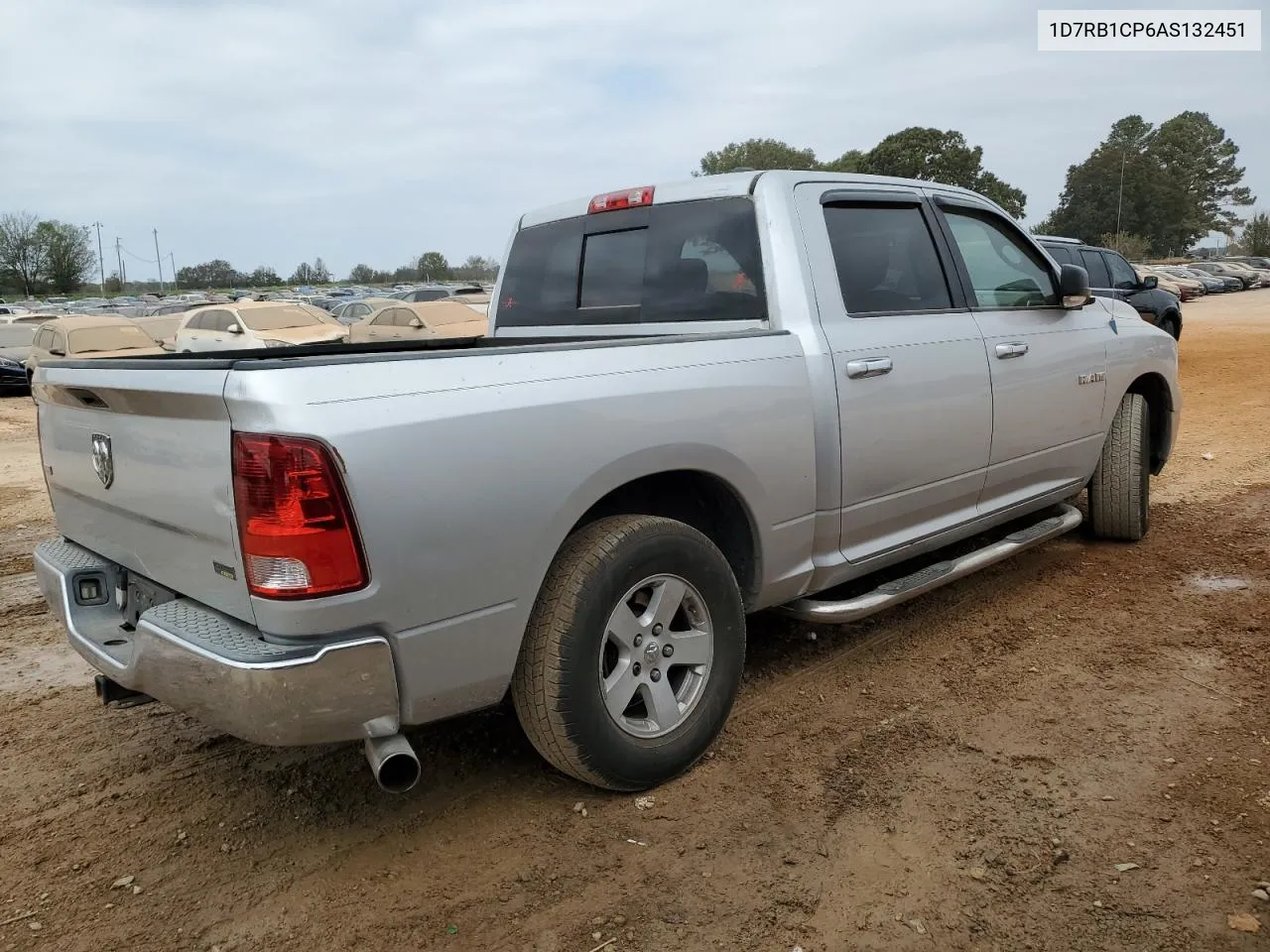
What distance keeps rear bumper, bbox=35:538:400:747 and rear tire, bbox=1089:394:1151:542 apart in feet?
14.1

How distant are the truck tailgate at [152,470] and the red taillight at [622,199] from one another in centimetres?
205

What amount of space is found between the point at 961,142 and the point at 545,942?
70.5 meters

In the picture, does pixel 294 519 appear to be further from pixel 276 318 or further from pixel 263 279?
pixel 263 279

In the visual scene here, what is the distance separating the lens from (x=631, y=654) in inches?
114

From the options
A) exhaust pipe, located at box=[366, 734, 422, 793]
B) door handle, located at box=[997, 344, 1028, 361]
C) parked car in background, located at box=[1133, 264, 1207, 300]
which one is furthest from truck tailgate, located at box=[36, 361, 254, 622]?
parked car in background, located at box=[1133, 264, 1207, 300]

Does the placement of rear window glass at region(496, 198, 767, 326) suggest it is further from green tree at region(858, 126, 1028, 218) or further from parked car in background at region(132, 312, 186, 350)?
green tree at region(858, 126, 1028, 218)

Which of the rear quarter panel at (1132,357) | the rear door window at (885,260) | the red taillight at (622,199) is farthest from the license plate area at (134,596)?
the rear quarter panel at (1132,357)

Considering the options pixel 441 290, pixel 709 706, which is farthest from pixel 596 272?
pixel 441 290

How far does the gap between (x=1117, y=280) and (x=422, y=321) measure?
1197 centimetres

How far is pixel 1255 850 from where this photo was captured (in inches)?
103

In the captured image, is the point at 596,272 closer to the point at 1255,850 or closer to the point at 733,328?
the point at 733,328

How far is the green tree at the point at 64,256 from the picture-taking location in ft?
268

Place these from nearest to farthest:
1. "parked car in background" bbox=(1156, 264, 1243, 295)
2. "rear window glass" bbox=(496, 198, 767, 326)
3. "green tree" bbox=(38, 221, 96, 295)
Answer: "rear window glass" bbox=(496, 198, 767, 326)
"parked car in background" bbox=(1156, 264, 1243, 295)
"green tree" bbox=(38, 221, 96, 295)

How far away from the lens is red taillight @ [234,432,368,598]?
7.14 ft
